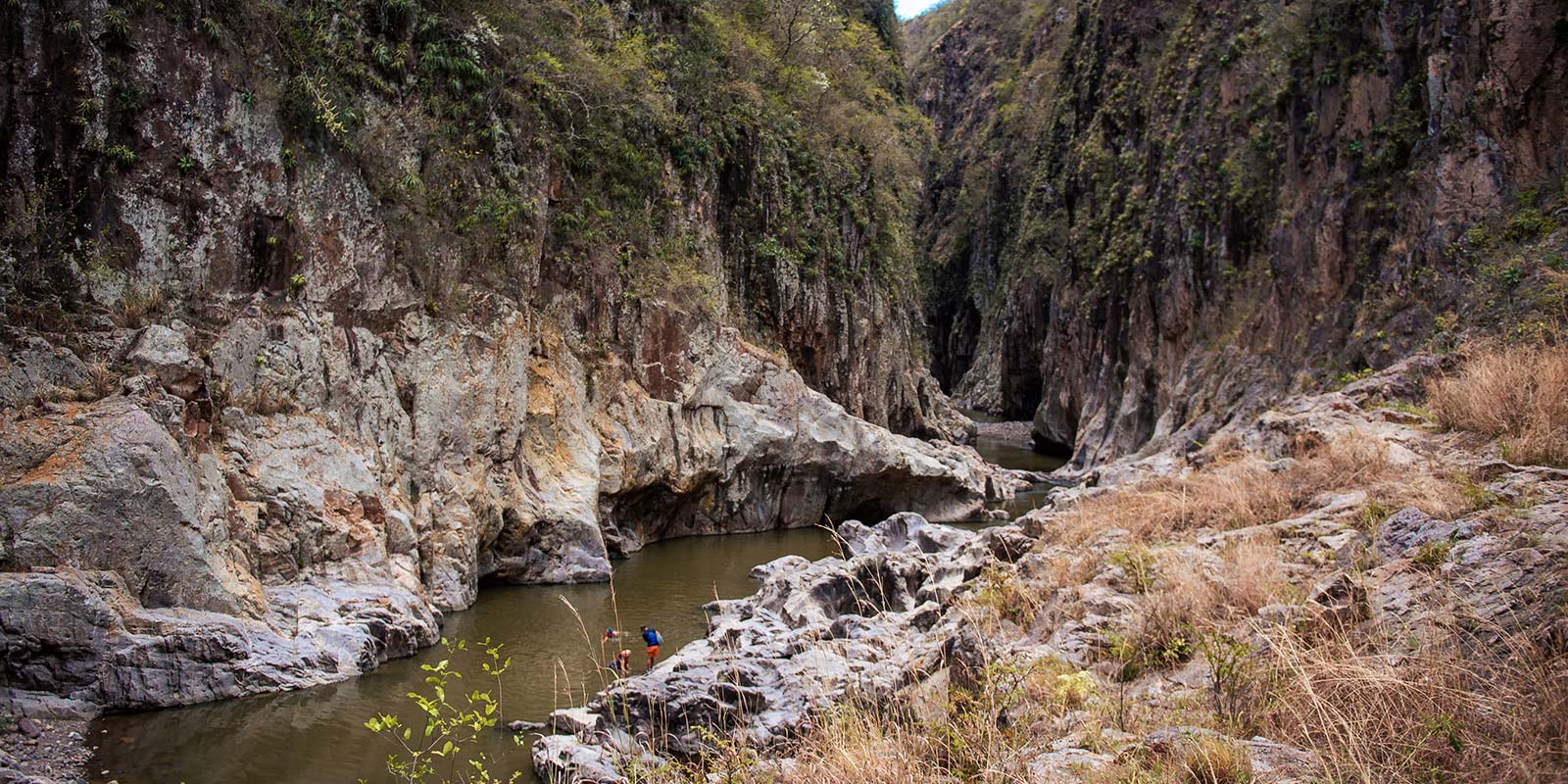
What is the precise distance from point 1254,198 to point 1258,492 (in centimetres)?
2314

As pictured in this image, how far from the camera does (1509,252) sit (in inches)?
672

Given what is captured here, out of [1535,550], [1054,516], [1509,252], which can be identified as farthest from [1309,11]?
[1535,550]

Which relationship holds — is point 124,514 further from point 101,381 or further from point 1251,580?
point 1251,580

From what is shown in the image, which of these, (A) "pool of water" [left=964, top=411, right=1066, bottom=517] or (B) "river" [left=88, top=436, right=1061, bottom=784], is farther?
(A) "pool of water" [left=964, top=411, right=1066, bottom=517]

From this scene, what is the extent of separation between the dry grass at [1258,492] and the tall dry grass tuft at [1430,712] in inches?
117

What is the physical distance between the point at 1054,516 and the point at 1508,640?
792cm

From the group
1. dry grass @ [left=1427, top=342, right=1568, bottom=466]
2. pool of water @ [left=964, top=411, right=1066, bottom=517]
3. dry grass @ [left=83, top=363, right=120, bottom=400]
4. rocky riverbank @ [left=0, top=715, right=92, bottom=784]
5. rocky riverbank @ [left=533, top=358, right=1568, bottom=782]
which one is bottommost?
pool of water @ [left=964, top=411, right=1066, bottom=517]

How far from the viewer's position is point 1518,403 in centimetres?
727

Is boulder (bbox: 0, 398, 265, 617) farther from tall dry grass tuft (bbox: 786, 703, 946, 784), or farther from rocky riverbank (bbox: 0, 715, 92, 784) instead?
tall dry grass tuft (bbox: 786, 703, 946, 784)

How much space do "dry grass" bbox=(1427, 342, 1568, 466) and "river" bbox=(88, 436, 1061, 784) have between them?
6.73 meters

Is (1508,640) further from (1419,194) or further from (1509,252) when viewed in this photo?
(1419,194)

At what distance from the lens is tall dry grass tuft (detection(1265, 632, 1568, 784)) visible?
2975 mm

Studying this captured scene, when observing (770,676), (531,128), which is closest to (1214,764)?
(770,676)

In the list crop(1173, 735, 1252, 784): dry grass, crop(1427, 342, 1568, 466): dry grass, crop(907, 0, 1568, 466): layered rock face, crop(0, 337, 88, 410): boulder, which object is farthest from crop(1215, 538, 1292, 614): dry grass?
crop(907, 0, 1568, 466): layered rock face
